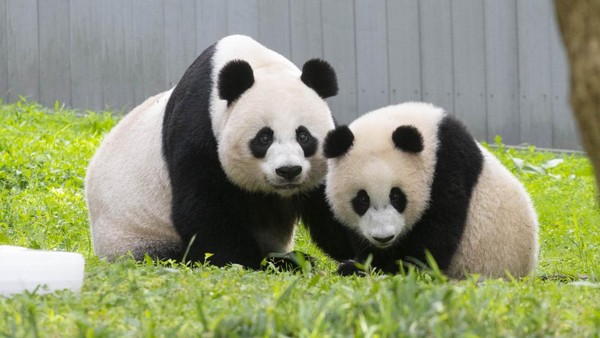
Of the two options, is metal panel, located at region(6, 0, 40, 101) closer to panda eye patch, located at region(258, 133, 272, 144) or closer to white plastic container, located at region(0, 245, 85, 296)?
panda eye patch, located at region(258, 133, 272, 144)

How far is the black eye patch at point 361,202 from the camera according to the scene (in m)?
5.33

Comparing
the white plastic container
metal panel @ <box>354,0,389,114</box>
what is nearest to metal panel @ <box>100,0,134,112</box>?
metal panel @ <box>354,0,389,114</box>

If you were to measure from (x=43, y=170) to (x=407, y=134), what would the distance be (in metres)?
4.51

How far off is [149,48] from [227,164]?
248 inches

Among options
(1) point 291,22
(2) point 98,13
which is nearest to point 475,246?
(1) point 291,22

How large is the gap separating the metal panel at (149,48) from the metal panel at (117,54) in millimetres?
69

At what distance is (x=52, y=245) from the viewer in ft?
22.5

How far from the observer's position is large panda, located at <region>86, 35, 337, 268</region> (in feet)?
18.5

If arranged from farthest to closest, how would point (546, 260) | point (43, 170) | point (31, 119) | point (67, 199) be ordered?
1. point (31, 119)
2. point (43, 170)
3. point (67, 199)
4. point (546, 260)

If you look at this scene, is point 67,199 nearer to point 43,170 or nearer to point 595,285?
point 43,170

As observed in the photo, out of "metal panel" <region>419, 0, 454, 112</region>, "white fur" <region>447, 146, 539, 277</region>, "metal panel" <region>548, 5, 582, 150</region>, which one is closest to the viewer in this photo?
"white fur" <region>447, 146, 539, 277</region>

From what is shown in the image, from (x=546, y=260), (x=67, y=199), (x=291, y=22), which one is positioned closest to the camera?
(x=546, y=260)

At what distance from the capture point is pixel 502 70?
11.0 metres

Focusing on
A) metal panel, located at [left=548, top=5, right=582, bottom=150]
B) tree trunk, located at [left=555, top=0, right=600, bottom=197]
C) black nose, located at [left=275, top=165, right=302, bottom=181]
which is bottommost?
metal panel, located at [left=548, top=5, right=582, bottom=150]
